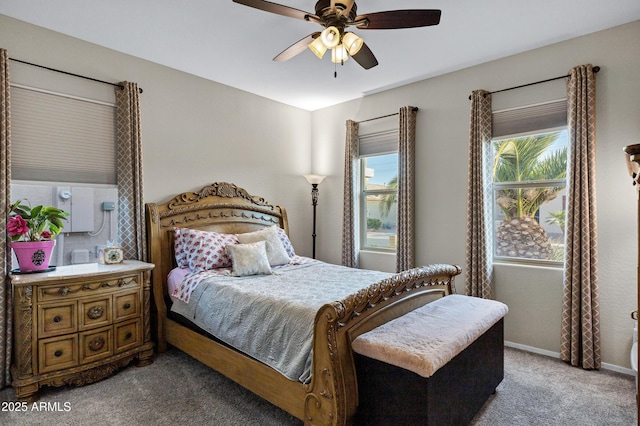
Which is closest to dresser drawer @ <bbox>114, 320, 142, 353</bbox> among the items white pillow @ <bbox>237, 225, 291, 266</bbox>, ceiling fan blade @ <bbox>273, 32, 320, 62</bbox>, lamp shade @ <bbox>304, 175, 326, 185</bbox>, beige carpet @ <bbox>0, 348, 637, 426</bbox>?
beige carpet @ <bbox>0, 348, 637, 426</bbox>

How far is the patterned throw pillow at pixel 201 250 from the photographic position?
10.2 feet

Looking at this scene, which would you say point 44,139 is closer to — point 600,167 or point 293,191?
point 293,191

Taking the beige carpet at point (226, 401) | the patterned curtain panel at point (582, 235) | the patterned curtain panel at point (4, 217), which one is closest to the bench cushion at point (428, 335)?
the beige carpet at point (226, 401)

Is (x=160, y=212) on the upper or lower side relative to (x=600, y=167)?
lower

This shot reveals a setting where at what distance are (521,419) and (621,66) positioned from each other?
9.23 feet

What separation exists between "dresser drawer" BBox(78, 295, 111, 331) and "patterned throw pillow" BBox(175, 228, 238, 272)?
0.70 m

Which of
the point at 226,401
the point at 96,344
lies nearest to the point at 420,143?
the point at 226,401

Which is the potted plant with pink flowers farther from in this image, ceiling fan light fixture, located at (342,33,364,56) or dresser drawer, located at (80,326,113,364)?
ceiling fan light fixture, located at (342,33,364,56)

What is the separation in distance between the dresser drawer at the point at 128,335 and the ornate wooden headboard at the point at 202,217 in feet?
1.07

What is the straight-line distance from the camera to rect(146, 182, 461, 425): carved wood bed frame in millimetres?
1750

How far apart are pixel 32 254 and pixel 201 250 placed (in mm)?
1196

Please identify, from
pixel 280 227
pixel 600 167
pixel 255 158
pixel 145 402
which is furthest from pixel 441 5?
pixel 145 402

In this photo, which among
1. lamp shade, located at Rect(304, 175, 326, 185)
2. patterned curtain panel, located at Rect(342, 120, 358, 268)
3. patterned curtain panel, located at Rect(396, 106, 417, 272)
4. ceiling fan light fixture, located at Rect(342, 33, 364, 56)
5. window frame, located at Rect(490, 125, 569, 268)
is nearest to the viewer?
ceiling fan light fixture, located at Rect(342, 33, 364, 56)

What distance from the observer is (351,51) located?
2.11 meters
